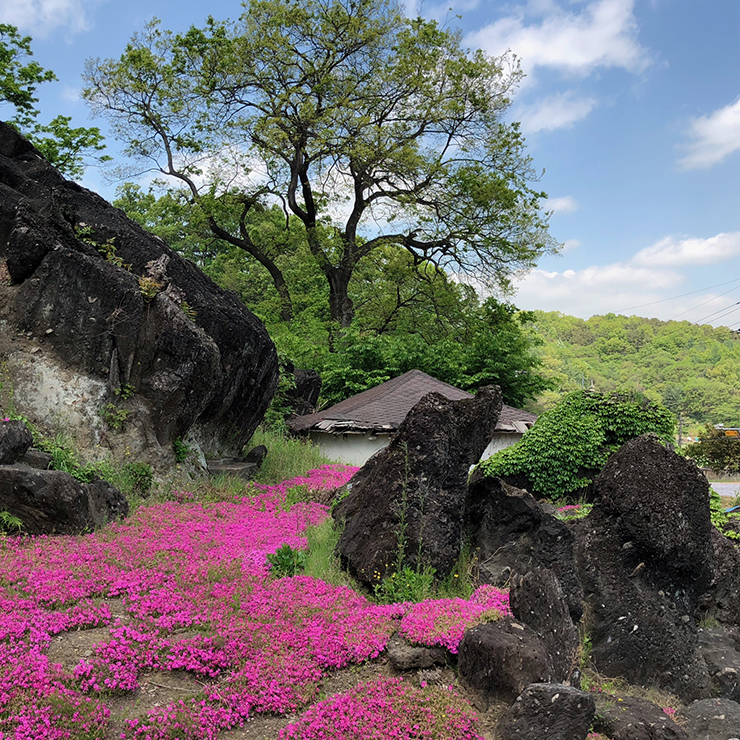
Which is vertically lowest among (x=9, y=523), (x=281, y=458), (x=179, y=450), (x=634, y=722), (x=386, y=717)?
(x=634, y=722)

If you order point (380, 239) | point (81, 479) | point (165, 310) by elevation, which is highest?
point (380, 239)

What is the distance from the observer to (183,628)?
5750 millimetres

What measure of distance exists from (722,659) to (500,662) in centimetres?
442

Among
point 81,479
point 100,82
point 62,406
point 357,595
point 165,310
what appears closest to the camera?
point 357,595

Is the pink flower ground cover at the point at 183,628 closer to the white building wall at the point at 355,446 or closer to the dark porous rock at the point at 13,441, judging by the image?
the dark porous rock at the point at 13,441

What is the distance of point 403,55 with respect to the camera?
93.1 feet

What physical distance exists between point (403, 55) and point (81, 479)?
1009 inches

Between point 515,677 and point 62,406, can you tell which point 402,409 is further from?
point 515,677

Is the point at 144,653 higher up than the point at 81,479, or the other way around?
the point at 81,479

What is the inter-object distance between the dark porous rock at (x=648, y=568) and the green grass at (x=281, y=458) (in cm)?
734

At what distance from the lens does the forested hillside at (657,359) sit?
8056 cm

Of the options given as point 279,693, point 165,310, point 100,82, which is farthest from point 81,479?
point 100,82

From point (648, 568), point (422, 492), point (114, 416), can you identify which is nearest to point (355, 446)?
point (114, 416)

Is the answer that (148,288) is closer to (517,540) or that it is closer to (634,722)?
(517,540)
